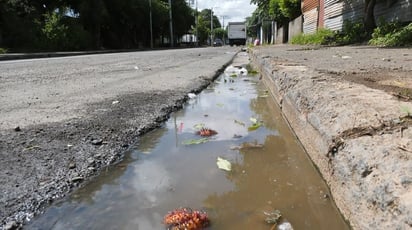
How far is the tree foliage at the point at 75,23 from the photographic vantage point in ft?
91.0

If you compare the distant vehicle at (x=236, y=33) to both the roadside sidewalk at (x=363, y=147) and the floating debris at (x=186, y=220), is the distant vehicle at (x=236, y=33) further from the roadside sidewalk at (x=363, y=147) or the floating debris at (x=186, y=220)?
the floating debris at (x=186, y=220)

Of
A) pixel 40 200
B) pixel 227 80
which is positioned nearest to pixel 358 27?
pixel 227 80

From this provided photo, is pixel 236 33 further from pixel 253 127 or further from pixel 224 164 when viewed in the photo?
pixel 224 164

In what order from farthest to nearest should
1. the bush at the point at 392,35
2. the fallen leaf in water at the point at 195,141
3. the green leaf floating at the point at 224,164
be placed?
the bush at the point at 392,35 < the fallen leaf in water at the point at 195,141 < the green leaf floating at the point at 224,164

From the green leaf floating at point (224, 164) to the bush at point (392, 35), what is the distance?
10057 millimetres

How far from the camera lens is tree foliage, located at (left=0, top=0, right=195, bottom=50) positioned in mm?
27734

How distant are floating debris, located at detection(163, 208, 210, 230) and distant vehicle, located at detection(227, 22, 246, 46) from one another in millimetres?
50868

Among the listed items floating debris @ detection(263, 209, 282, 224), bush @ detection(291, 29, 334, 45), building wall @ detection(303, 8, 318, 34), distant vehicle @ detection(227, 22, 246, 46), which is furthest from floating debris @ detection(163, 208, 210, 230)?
distant vehicle @ detection(227, 22, 246, 46)

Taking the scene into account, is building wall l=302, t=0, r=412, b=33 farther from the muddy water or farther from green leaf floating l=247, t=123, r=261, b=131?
the muddy water

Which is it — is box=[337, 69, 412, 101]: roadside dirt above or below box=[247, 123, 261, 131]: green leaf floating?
above

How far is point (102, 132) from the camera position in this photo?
3.26m

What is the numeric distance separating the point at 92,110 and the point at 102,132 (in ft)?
3.21

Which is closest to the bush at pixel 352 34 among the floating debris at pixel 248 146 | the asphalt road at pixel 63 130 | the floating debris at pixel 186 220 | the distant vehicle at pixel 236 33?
the asphalt road at pixel 63 130

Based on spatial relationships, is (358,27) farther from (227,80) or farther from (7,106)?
(7,106)
